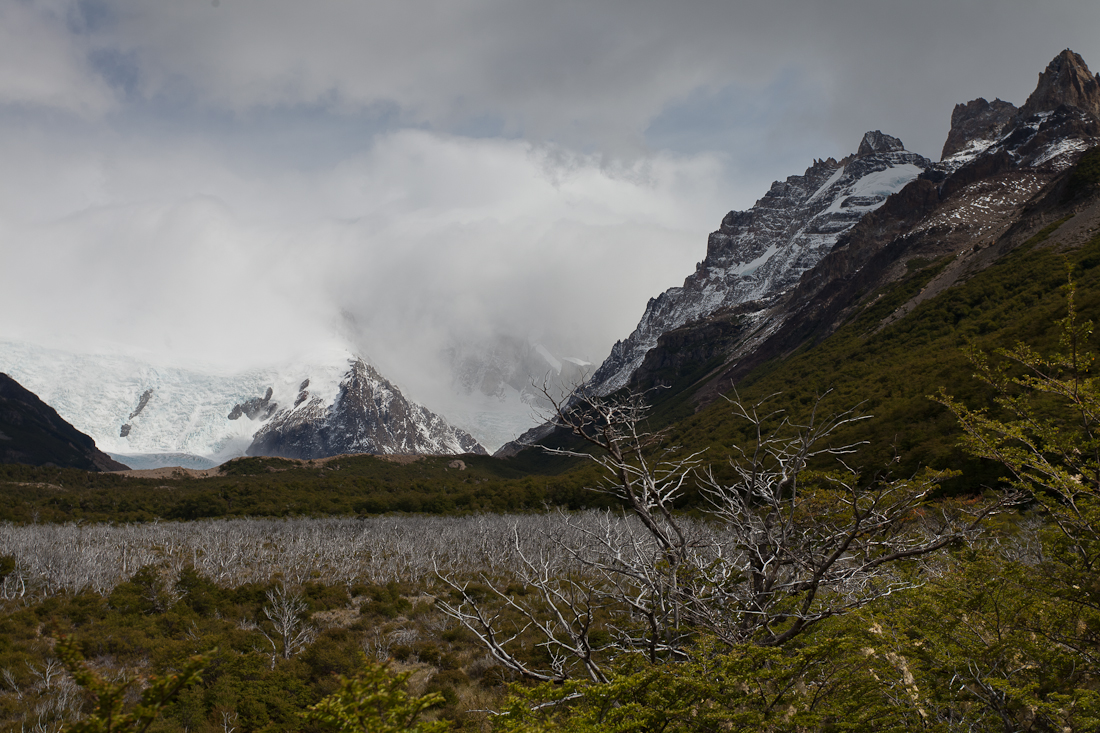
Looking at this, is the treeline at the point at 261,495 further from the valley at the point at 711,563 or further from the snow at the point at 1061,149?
the snow at the point at 1061,149

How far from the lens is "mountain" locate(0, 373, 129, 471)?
124188 millimetres

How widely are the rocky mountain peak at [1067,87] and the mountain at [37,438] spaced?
791ft

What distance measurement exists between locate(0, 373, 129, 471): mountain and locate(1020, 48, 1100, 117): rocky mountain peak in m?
241

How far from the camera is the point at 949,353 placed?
45031mm

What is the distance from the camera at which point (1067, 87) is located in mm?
122812

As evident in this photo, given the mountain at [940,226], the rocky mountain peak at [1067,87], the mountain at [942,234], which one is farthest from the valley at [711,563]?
the rocky mountain peak at [1067,87]

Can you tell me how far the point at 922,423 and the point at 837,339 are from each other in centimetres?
4683

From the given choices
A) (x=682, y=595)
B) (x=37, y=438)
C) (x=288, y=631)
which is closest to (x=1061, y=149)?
(x=682, y=595)

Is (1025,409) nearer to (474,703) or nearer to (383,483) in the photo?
(474,703)

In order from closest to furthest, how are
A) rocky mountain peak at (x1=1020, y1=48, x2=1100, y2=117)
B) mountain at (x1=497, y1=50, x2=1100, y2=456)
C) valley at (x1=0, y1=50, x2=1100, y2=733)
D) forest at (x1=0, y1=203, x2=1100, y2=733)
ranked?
forest at (x1=0, y1=203, x2=1100, y2=733) < valley at (x1=0, y1=50, x2=1100, y2=733) < mountain at (x1=497, y1=50, x2=1100, y2=456) < rocky mountain peak at (x1=1020, y1=48, x2=1100, y2=117)

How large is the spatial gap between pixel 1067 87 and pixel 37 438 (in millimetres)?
257707

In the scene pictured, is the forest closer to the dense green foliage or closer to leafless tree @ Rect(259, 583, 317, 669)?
leafless tree @ Rect(259, 583, 317, 669)

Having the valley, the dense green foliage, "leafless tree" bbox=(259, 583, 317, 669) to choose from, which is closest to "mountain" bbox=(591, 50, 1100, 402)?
the valley

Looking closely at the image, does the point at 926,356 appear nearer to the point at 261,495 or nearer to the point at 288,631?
the point at 288,631
